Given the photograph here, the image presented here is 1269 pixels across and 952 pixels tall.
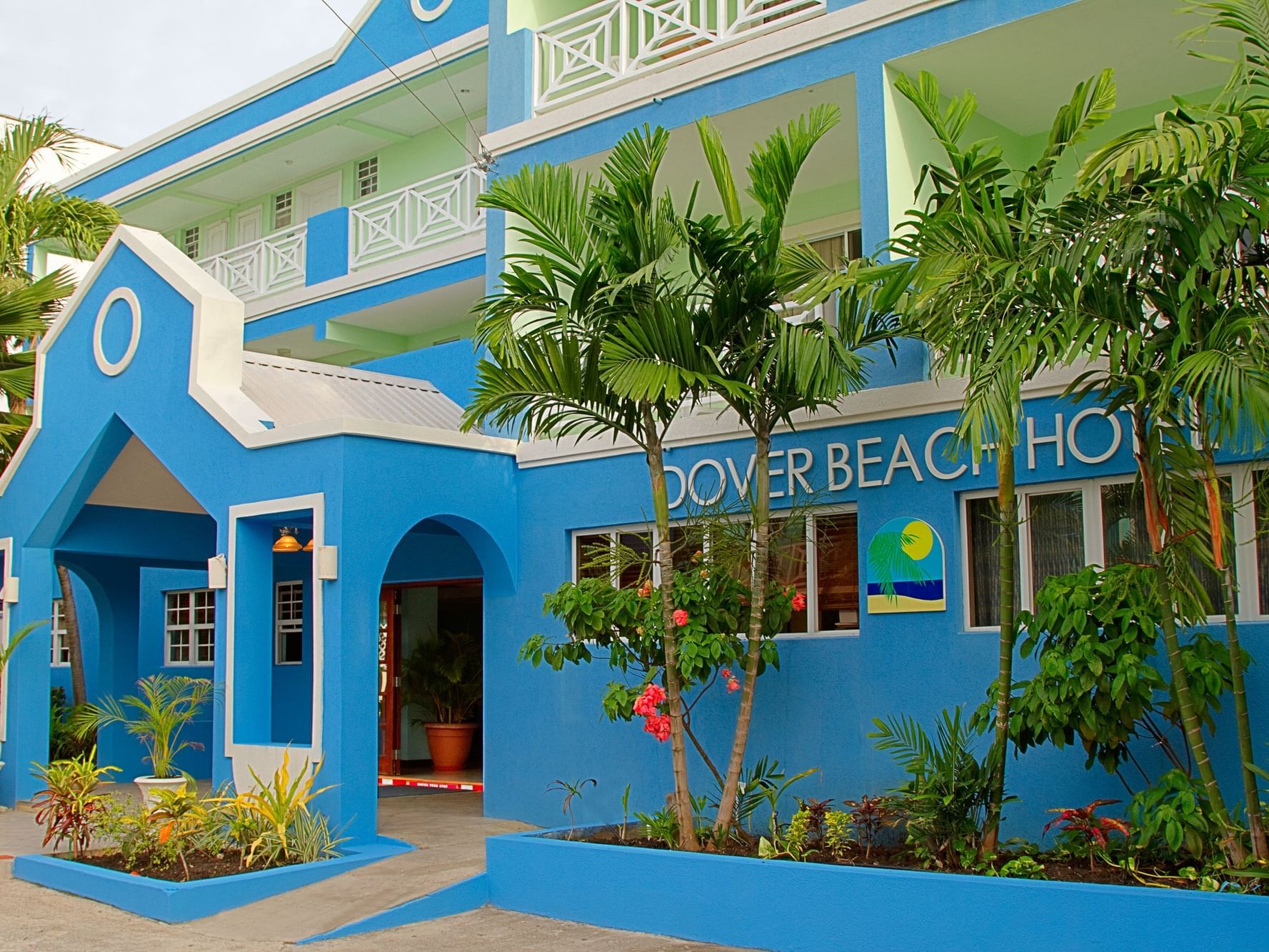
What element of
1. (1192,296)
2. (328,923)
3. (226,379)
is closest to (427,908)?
(328,923)

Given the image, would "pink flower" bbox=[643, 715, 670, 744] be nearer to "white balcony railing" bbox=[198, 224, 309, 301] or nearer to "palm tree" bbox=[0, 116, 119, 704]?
"palm tree" bbox=[0, 116, 119, 704]

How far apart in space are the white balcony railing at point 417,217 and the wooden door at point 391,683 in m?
4.78

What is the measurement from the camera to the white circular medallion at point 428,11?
18.1 m

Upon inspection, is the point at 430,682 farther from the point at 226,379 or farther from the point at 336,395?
the point at 226,379

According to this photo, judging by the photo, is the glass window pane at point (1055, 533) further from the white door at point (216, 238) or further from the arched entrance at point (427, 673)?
the white door at point (216, 238)

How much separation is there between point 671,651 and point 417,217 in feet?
33.7

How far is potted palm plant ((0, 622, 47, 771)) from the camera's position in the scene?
51.3 feet

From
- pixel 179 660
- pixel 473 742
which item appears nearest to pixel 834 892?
pixel 473 742

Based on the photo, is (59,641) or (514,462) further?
(59,641)

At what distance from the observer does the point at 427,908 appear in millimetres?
9789

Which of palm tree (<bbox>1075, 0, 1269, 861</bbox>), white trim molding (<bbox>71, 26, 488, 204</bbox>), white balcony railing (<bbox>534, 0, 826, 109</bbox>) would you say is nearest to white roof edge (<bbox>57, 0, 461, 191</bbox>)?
white trim molding (<bbox>71, 26, 488, 204</bbox>)

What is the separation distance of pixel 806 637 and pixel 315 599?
4295mm

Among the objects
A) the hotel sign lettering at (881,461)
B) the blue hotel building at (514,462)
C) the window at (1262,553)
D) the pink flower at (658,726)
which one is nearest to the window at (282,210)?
the blue hotel building at (514,462)

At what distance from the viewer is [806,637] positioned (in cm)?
1116
